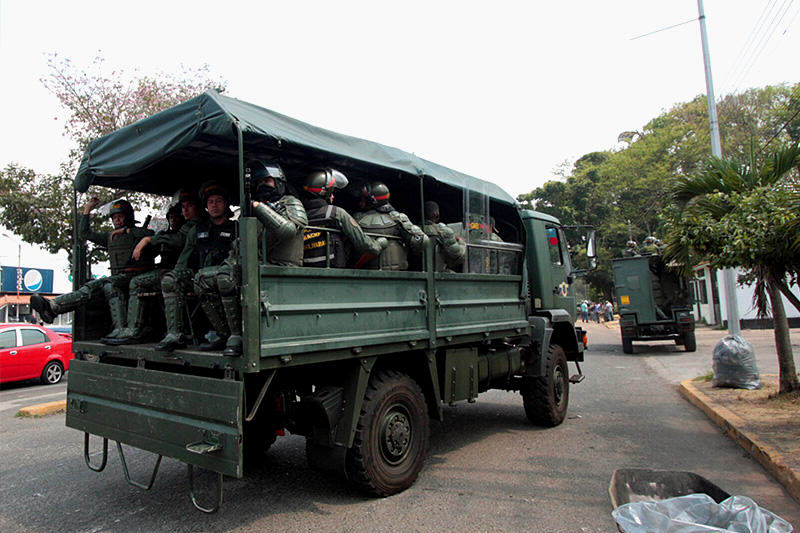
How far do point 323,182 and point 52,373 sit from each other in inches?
428

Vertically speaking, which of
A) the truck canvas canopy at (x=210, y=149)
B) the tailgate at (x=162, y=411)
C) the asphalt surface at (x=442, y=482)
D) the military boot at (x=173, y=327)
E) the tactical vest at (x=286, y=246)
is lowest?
the asphalt surface at (x=442, y=482)

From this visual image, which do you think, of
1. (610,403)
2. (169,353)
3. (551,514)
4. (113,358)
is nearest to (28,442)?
(113,358)

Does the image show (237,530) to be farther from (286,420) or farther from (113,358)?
(113,358)

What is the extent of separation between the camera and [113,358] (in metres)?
4.64

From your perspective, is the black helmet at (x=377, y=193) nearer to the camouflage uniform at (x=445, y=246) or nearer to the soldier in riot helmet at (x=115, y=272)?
the camouflage uniform at (x=445, y=246)

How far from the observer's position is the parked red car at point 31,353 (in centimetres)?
1109

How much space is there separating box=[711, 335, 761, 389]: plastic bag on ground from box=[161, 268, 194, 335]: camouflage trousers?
789cm

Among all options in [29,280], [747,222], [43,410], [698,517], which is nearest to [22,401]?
[43,410]

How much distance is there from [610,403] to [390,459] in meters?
5.22

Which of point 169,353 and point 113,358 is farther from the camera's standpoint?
point 113,358

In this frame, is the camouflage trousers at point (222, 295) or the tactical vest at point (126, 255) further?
the tactical vest at point (126, 255)

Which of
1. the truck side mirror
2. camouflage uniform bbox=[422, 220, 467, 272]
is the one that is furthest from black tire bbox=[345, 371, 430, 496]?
the truck side mirror

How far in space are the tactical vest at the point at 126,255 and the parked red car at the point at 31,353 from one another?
295 inches

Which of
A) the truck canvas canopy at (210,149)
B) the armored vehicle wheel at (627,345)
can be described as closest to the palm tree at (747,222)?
the truck canvas canopy at (210,149)
